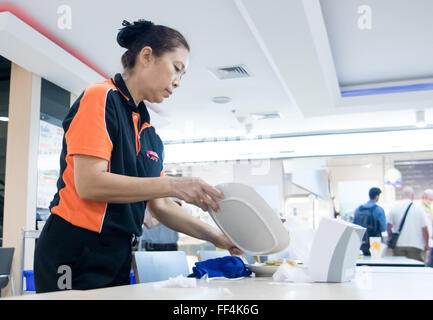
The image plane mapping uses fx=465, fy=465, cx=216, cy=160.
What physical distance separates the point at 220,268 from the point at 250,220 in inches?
7.9

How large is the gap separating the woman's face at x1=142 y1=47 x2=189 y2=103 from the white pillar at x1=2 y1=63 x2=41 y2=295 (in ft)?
11.3

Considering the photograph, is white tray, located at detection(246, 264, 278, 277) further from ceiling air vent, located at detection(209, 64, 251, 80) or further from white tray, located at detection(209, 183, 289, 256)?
ceiling air vent, located at detection(209, 64, 251, 80)

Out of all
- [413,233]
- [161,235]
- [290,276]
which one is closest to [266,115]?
[161,235]

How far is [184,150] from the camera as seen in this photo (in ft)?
28.8

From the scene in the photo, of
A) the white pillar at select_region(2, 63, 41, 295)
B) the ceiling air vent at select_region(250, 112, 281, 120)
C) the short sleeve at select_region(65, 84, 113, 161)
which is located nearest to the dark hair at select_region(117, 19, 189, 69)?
the short sleeve at select_region(65, 84, 113, 161)

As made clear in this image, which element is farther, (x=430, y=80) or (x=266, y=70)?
(x=430, y=80)

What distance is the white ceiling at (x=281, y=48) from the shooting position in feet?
11.8

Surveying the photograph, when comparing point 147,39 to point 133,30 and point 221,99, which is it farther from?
point 221,99

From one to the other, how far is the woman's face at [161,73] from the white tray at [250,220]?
358 millimetres

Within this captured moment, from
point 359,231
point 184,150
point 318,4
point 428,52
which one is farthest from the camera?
point 184,150
